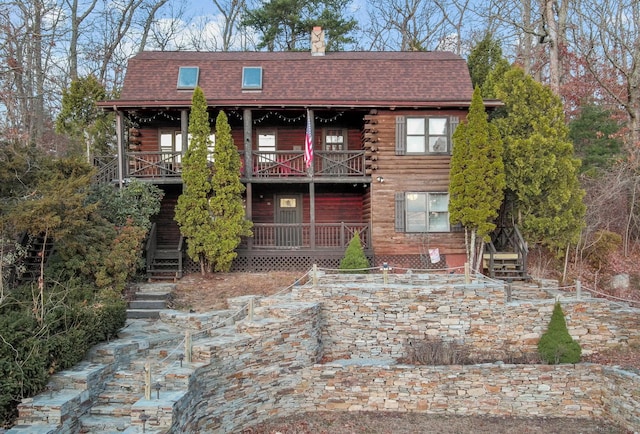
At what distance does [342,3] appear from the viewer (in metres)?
26.1

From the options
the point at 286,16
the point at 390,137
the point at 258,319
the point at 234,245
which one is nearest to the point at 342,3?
the point at 286,16

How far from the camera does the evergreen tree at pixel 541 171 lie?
547 inches

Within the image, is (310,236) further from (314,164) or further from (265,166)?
(265,166)

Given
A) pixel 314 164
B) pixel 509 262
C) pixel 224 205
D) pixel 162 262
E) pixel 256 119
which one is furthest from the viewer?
pixel 256 119

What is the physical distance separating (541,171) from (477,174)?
2288 millimetres

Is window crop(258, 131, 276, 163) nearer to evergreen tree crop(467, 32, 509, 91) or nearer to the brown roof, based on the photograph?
the brown roof

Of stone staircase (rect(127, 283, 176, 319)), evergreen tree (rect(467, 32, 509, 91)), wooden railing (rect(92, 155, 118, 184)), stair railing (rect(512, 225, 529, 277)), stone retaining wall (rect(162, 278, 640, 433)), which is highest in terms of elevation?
evergreen tree (rect(467, 32, 509, 91))

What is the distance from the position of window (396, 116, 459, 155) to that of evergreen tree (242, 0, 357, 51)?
11.8 meters

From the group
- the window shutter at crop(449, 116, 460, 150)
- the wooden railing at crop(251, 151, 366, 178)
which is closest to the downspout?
the wooden railing at crop(251, 151, 366, 178)

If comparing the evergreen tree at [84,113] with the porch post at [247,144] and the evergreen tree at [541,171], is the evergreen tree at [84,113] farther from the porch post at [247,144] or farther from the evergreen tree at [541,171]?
the evergreen tree at [541,171]

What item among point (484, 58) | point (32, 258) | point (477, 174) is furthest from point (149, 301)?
point (484, 58)

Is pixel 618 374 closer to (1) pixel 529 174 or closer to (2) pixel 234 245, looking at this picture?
(1) pixel 529 174

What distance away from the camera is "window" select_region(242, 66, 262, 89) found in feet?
51.8

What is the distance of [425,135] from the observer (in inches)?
602
